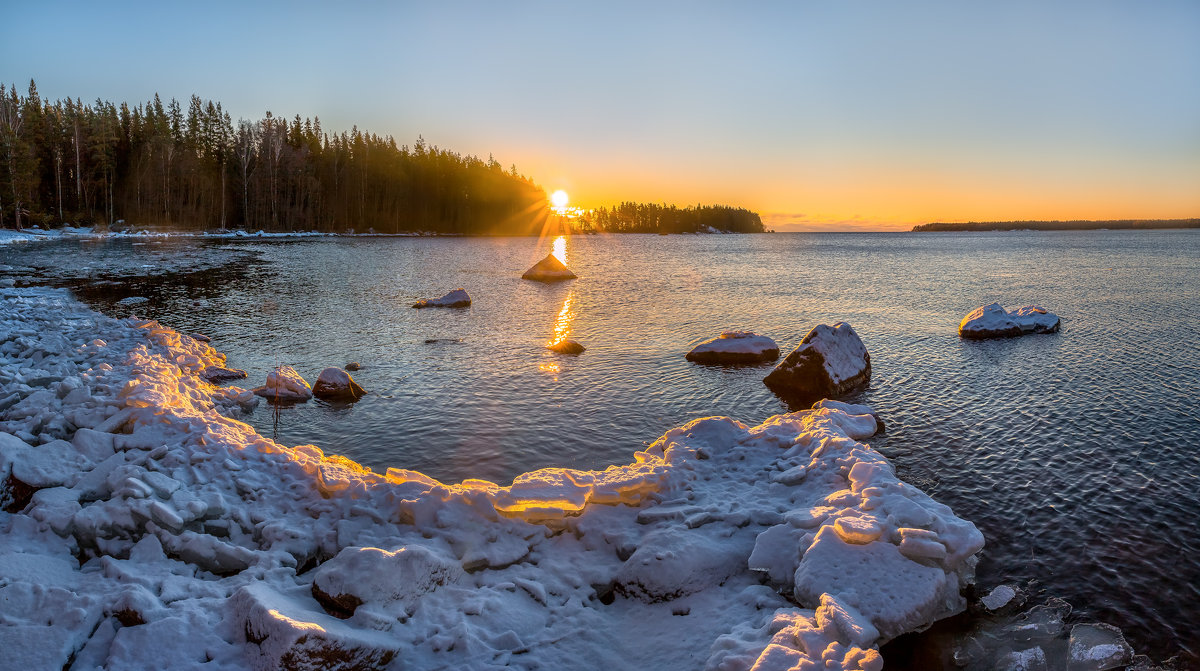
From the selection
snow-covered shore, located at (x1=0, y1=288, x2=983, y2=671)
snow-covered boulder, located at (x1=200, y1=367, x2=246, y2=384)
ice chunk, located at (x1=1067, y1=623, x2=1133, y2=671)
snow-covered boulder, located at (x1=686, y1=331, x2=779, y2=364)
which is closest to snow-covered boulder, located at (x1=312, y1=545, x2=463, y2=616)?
snow-covered shore, located at (x1=0, y1=288, x2=983, y2=671)

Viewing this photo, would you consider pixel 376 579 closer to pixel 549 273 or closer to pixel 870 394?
pixel 870 394

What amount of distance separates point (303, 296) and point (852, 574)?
117 feet

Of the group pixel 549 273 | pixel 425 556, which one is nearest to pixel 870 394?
pixel 425 556

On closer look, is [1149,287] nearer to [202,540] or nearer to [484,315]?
[484,315]

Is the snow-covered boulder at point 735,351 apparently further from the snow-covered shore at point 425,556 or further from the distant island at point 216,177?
the distant island at point 216,177

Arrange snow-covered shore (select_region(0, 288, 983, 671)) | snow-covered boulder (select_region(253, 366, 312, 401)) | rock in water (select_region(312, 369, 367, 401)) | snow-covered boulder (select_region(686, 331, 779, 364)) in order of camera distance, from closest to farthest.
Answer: snow-covered shore (select_region(0, 288, 983, 671)) → snow-covered boulder (select_region(253, 366, 312, 401)) → rock in water (select_region(312, 369, 367, 401)) → snow-covered boulder (select_region(686, 331, 779, 364))

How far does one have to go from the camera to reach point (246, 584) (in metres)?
6.16

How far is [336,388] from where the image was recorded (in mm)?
15211

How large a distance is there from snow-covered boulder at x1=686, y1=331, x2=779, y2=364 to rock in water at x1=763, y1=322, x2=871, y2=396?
2.30 meters

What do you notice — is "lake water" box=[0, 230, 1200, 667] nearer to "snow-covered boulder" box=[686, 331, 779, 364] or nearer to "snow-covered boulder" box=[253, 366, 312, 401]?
"snow-covered boulder" box=[253, 366, 312, 401]

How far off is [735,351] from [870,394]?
472 centimetres

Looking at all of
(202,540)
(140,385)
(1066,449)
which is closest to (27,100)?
(140,385)

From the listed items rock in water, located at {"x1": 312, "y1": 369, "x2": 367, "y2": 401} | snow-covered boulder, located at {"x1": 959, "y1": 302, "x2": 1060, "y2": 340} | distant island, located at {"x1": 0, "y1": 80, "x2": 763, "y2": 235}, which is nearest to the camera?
rock in water, located at {"x1": 312, "y1": 369, "x2": 367, "y2": 401}

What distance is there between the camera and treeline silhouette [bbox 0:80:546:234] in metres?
86.8
